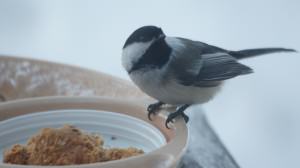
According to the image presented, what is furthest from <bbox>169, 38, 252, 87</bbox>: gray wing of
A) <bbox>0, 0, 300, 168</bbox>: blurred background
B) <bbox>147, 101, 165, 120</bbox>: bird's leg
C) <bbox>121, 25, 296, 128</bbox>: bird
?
<bbox>0, 0, 300, 168</bbox>: blurred background

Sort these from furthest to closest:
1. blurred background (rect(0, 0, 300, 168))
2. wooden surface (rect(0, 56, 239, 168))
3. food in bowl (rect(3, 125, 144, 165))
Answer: blurred background (rect(0, 0, 300, 168)), wooden surface (rect(0, 56, 239, 168)), food in bowl (rect(3, 125, 144, 165))

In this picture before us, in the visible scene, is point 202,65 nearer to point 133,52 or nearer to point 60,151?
point 133,52

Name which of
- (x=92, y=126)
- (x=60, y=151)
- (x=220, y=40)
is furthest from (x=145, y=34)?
(x=220, y=40)

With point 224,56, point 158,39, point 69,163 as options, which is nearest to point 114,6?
point 224,56

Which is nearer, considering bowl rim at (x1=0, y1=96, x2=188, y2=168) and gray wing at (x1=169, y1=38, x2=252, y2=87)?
bowl rim at (x1=0, y1=96, x2=188, y2=168)

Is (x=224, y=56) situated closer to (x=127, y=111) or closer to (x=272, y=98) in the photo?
(x=127, y=111)

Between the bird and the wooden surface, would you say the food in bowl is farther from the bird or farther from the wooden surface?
the wooden surface

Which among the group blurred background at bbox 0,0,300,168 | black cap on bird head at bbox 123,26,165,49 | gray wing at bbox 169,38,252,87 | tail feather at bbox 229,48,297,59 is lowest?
blurred background at bbox 0,0,300,168

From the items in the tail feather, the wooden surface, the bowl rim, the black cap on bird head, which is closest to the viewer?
the bowl rim

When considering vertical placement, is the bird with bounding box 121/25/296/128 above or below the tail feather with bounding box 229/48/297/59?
above
